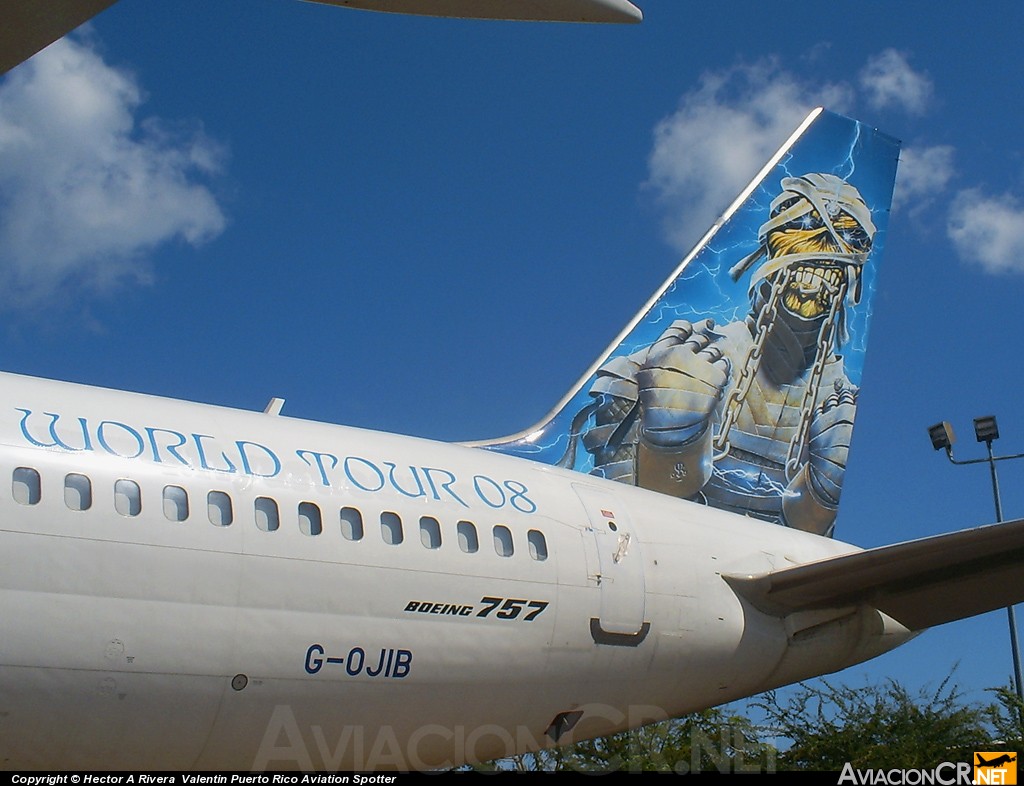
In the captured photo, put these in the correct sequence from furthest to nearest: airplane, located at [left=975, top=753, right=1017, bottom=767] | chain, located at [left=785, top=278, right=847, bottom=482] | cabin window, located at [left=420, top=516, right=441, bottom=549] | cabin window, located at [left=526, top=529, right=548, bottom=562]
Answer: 1. chain, located at [left=785, top=278, right=847, bottom=482]
2. airplane, located at [left=975, top=753, right=1017, bottom=767]
3. cabin window, located at [left=526, top=529, right=548, bottom=562]
4. cabin window, located at [left=420, top=516, right=441, bottom=549]

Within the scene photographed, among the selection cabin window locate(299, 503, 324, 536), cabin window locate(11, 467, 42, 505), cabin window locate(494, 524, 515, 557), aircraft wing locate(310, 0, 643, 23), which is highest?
aircraft wing locate(310, 0, 643, 23)

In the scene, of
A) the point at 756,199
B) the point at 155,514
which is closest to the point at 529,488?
the point at 155,514

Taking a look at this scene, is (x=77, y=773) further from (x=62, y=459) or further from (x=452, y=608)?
(x=452, y=608)

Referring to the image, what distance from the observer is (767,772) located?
34.2 feet

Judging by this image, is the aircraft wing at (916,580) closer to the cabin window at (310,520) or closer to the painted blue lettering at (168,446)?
the cabin window at (310,520)

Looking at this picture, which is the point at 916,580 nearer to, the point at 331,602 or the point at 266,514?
the point at 331,602

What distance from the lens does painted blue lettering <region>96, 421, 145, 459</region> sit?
692cm

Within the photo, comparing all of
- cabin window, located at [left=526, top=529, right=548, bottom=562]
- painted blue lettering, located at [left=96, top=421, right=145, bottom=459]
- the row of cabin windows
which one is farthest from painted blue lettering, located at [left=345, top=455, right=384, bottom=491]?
painted blue lettering, located at [left=96, top=421, right=145, bottom=459]

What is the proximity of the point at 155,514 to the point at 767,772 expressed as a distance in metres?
6.63

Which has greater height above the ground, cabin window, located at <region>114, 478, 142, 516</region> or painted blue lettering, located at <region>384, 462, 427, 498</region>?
painted blue lettering, located at <region>384, 462, 427, 498</region>

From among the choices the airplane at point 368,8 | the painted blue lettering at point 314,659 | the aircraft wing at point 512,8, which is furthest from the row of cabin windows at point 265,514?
the aircraft wing at point 512,8

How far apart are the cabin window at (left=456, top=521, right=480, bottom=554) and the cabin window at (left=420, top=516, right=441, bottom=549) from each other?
20 cm

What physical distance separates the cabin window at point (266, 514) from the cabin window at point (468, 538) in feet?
4.96

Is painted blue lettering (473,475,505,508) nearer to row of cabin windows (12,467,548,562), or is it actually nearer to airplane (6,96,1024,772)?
airplane (6,96,1024,772)
